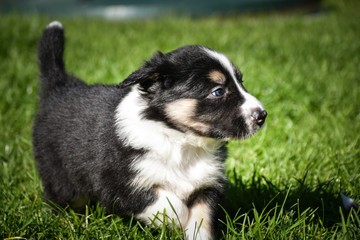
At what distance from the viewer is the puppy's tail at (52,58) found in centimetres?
294

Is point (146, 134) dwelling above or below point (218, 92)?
below

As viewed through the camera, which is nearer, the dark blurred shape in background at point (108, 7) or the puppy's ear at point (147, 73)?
the puppy's ear at point (147, 73)

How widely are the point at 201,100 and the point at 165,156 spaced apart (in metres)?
0.39

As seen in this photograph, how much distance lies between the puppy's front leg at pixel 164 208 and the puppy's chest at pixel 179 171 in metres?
0.04

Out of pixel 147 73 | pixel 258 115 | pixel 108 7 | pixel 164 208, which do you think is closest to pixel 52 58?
pixel 147 73

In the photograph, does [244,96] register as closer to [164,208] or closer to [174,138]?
[174,138]

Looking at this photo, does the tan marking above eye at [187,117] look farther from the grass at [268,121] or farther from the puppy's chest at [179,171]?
the grass at [268,121]

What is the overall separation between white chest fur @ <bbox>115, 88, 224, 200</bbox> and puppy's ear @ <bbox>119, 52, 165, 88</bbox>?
0.18 meters

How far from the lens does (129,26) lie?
7.52 meters

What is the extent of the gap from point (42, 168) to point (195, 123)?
1267 mm

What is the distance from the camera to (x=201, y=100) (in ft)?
7.23

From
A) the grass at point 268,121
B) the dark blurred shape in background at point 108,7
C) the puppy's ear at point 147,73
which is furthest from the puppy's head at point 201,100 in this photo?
the dark blurred shape in background at point 108,7

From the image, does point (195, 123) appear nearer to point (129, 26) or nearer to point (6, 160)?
point (6, 160)

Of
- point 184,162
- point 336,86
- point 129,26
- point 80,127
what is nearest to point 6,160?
point 80,127
